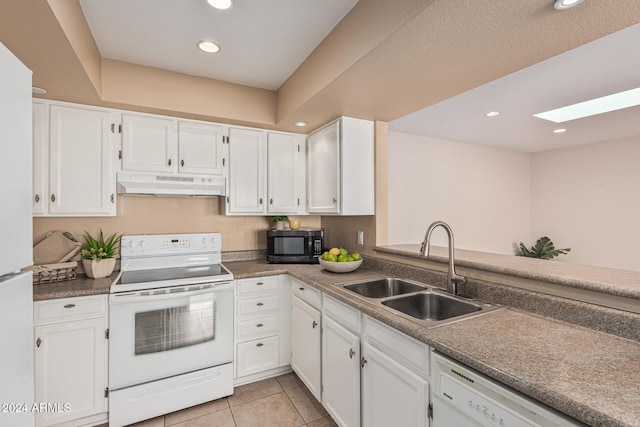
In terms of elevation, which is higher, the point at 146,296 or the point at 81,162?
the point at 81,162

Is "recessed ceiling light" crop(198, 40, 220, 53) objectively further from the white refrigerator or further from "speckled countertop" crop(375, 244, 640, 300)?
"speckled countertop" crop(375, 244, 640, 300)

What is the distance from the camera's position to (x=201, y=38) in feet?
6.21

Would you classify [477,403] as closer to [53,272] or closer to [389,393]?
[389,393]

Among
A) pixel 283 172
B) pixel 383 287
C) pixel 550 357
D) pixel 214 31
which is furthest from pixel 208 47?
pixel 550 357

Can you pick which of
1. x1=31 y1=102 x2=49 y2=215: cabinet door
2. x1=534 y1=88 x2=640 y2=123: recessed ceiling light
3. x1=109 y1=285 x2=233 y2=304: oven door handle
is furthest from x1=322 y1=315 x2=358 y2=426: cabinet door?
x1=534 y1=88 x2=640 y2=123: recessed ceiling light

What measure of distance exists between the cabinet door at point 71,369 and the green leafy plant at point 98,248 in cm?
53

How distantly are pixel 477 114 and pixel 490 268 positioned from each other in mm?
2075

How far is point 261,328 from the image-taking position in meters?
2.46

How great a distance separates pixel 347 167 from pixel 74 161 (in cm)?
203

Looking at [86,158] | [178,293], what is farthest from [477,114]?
[86,158]

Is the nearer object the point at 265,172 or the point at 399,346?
the point at 399,346

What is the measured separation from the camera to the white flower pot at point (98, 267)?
2.19 meters

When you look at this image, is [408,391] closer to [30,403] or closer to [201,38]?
[30,403]

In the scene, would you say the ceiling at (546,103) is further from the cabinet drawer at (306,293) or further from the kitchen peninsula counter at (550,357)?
the cabinet drawer at (306,293)
